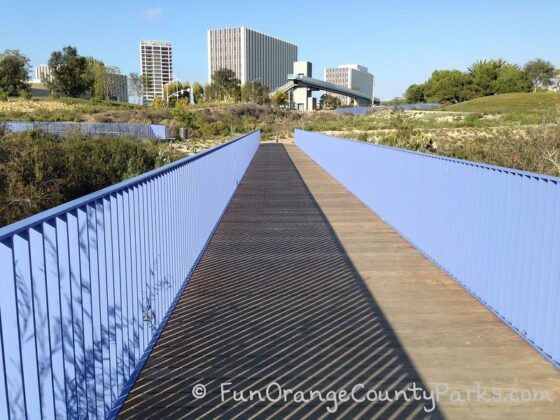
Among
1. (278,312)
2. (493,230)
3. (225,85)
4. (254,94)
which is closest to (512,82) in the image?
(254,94)

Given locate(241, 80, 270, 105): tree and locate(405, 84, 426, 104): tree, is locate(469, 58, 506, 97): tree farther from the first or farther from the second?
locate(241, 80, 270, 105): tree

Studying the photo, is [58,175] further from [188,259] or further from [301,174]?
[188,259]

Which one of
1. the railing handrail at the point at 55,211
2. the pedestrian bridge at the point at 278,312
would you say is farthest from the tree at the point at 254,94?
the railing handrail at the point at 55,211

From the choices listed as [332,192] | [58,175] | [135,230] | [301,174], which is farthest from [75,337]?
[301,174]

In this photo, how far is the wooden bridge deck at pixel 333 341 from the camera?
367 cm

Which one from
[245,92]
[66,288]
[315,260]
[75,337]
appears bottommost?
[315,260]

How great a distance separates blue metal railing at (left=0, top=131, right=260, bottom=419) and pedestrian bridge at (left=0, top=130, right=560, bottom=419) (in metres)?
0.01

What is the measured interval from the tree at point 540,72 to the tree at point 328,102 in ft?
229

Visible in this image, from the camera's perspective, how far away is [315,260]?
7.53 m

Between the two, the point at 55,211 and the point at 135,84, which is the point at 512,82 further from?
the point at 55,211

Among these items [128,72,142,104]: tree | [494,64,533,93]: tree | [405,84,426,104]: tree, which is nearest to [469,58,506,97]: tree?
[494,64,533,93]: tree

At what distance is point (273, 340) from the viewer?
4.71 m

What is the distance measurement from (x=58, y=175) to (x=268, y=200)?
6469 mm

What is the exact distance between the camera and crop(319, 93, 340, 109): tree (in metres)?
174
